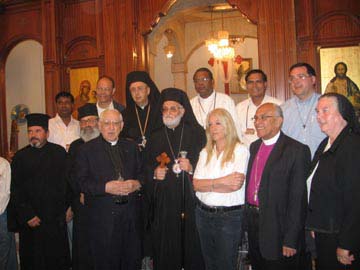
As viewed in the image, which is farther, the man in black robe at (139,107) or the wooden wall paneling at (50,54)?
the wooden wall paneling at (50,54)

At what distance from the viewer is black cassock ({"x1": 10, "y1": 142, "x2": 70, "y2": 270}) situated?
158 inches

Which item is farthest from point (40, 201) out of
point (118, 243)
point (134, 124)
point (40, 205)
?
point (134, 124)

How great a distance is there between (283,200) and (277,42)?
11.2ft

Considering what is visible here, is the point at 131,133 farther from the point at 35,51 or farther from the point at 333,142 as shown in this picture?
the point at 35,51

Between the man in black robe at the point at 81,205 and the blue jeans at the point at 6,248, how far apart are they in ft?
2.10

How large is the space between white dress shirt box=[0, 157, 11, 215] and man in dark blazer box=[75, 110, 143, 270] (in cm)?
93

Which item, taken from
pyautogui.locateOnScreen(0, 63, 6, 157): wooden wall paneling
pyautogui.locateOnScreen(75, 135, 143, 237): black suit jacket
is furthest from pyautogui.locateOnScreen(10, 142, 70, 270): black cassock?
pyautogui.locateOnScreen(0, 63, 6, 157): wooden wall paneling

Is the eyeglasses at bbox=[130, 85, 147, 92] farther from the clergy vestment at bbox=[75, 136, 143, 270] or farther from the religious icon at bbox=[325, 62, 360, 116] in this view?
the religious icon at bbox=[325, 62, 360, 116]

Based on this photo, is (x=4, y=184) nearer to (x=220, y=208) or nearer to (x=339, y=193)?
(x=220, y=208)

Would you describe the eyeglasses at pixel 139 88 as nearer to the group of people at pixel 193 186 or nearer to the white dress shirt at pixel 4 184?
the group of people at pixel 193 186

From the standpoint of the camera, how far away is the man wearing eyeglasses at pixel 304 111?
3.85 metres

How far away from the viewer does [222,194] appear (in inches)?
126

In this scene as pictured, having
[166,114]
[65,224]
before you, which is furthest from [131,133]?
[65,224]

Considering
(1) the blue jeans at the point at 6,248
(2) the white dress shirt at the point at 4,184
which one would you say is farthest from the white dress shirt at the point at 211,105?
(1) the blue jeans at the point at 6,248
